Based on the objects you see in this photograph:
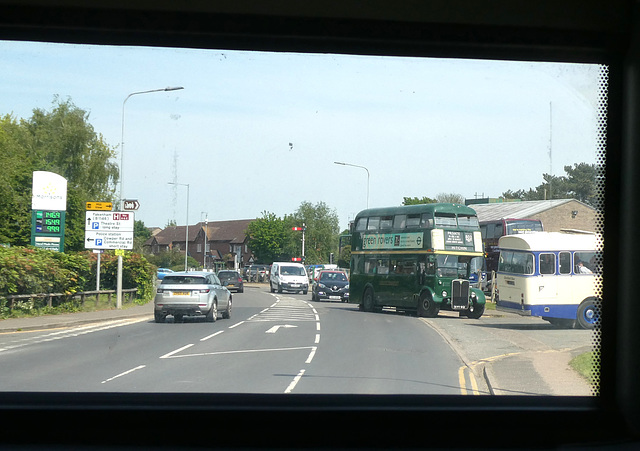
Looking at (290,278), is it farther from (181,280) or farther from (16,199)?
(16,199)

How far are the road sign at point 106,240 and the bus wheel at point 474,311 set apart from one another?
1246cm

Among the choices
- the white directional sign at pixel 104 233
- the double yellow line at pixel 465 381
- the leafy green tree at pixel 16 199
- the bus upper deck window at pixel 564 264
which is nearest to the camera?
the double yellow line at pixel 465 381

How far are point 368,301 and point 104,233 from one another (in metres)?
12.3

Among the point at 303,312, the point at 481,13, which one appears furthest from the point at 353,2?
the point at 303,312

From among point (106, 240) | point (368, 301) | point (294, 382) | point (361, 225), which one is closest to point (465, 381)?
point (294, 382)

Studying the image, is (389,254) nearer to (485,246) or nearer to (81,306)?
(485,246)

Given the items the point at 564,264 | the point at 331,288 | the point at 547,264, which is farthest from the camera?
the point at 331,288

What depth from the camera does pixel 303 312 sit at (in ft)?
85.4

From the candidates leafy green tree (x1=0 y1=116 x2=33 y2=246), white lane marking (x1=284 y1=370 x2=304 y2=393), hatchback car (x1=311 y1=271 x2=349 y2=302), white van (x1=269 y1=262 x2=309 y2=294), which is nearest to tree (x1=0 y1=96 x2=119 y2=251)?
leafy green tree (x1=0 y1=116 x2=33 y2=246)

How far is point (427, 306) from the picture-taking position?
75.5 feet

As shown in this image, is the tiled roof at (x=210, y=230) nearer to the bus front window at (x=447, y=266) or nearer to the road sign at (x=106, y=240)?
the road sign at (x=106, y=240)

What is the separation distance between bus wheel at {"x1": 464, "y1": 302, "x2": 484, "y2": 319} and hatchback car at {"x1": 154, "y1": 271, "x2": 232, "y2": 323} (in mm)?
8348

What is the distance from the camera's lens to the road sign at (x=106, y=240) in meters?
15.0

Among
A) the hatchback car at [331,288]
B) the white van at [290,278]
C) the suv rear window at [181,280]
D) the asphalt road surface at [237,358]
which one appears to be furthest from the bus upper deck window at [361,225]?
the white van at [290,278]
